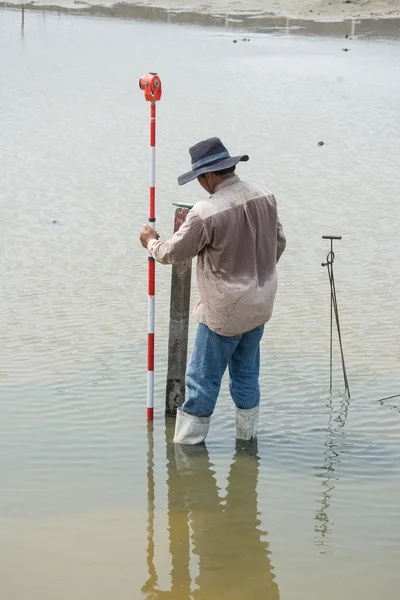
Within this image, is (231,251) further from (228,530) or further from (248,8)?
(248,8)

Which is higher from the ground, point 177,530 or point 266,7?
point 266,7

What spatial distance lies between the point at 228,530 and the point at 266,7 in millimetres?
41505

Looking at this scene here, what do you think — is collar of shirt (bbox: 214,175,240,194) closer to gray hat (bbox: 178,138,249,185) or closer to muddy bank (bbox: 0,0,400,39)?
gray hat (bbox: 178,138,249,185)

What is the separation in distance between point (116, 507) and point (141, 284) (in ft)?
13.3

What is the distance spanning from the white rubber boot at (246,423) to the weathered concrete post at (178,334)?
1.67 ft

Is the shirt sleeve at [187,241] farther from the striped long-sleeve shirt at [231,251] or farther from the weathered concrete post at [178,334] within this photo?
the weathered concrete post at [178,334]

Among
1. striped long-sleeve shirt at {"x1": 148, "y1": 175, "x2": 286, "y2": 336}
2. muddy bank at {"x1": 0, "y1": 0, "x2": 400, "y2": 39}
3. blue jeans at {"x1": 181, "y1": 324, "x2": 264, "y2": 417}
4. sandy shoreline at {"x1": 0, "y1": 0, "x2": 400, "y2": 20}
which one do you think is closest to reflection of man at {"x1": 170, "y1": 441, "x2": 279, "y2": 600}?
blue jeans at {"x1": 181, "y1": 324, "x2": 264, "y2": 417}

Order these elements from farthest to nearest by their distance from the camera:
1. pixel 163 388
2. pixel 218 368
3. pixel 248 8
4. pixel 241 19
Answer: pixel 248 8
pixel 241 19
pixel 163 388
pixel 218 368

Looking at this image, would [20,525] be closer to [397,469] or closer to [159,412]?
[159,412]

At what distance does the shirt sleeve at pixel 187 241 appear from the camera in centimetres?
516

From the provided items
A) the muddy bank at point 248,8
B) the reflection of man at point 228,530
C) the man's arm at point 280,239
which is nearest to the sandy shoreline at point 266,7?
the muddy bank at point 248,8

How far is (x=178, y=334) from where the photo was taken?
20.0 feet

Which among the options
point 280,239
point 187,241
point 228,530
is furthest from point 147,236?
point 228,530

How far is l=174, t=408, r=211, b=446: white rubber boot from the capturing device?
5.71 meters
